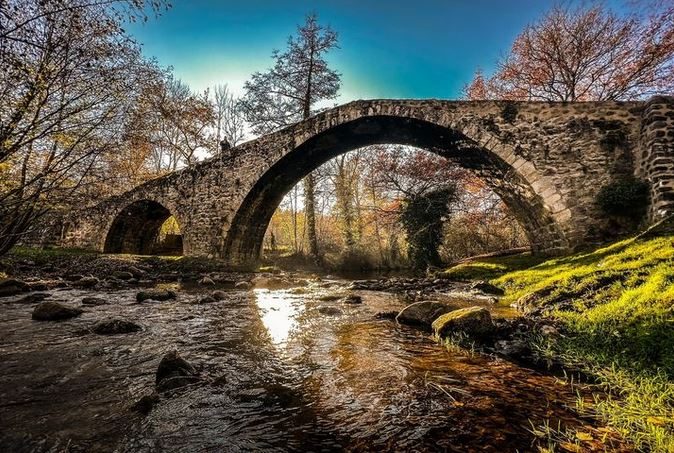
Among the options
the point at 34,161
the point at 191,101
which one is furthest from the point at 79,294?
the point at 191,101

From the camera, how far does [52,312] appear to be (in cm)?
422

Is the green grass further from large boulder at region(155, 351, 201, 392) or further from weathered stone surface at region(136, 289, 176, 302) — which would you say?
large boulder at region(155, 351, 201, 392)

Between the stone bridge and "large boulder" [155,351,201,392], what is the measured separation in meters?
9.36

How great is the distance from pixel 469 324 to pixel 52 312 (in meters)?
5.13

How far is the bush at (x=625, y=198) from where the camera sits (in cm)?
787

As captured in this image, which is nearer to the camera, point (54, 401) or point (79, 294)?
point (54, 401)

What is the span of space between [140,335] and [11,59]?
3341 mm

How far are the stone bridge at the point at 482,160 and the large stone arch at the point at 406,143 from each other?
0.14 ft

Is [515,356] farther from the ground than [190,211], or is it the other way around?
[190,211]

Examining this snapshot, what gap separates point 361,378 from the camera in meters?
2.62

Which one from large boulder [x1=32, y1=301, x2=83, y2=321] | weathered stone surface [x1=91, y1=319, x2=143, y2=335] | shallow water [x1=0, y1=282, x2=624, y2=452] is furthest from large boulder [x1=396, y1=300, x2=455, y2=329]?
large boulder [x1=32, y1=301, x2=83, y2=321]

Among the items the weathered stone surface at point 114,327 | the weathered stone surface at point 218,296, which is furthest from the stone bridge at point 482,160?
the weathered stone surface at point 114,327

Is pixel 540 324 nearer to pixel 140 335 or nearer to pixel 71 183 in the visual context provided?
pixel 140 335

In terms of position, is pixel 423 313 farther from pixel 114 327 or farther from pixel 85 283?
pixel 85 283
